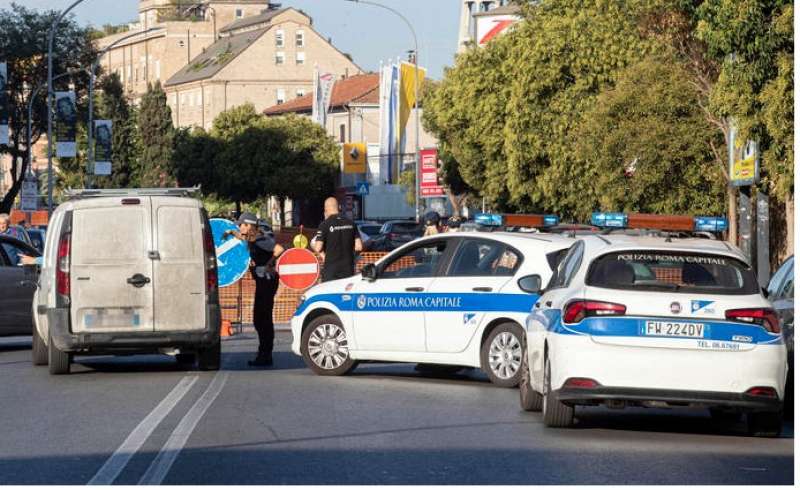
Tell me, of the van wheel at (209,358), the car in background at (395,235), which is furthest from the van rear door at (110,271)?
the car in background at (395,235)

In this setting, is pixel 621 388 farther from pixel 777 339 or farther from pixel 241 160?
pixel 241 160

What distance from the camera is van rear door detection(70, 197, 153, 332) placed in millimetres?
17469

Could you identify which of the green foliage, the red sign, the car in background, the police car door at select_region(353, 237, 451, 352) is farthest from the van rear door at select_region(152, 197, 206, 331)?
the car in background

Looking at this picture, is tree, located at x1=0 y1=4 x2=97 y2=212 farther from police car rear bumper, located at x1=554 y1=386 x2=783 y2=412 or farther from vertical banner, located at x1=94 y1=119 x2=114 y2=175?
police car rear bumper, located at x1=554 y1=386 x2=783 y2=412

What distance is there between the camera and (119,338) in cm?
1745

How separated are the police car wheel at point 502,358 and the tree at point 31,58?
66.6 meters

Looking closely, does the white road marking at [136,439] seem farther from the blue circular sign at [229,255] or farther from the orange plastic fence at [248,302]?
the orange plastic fence at [248,302]

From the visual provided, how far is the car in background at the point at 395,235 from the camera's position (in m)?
63.8

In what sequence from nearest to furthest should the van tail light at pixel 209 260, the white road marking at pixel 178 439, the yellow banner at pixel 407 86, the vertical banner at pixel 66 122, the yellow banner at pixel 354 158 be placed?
the white road marking at pixel 178 439
the van tail light at pixel 209 260
the vertical banner at pixel 66 122
the yellow banner at pixel 407 86
the yellow banner at pixel 354 158

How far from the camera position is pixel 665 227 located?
15562mm

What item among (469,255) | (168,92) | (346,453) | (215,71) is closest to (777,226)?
(469,255)

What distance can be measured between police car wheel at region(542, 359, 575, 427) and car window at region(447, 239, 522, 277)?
382 centimetres

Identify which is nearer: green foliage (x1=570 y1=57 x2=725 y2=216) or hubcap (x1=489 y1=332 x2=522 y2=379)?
hubcap (x1=489 y1=332 x2=522 y2=379)

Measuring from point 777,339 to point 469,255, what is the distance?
511 cm
